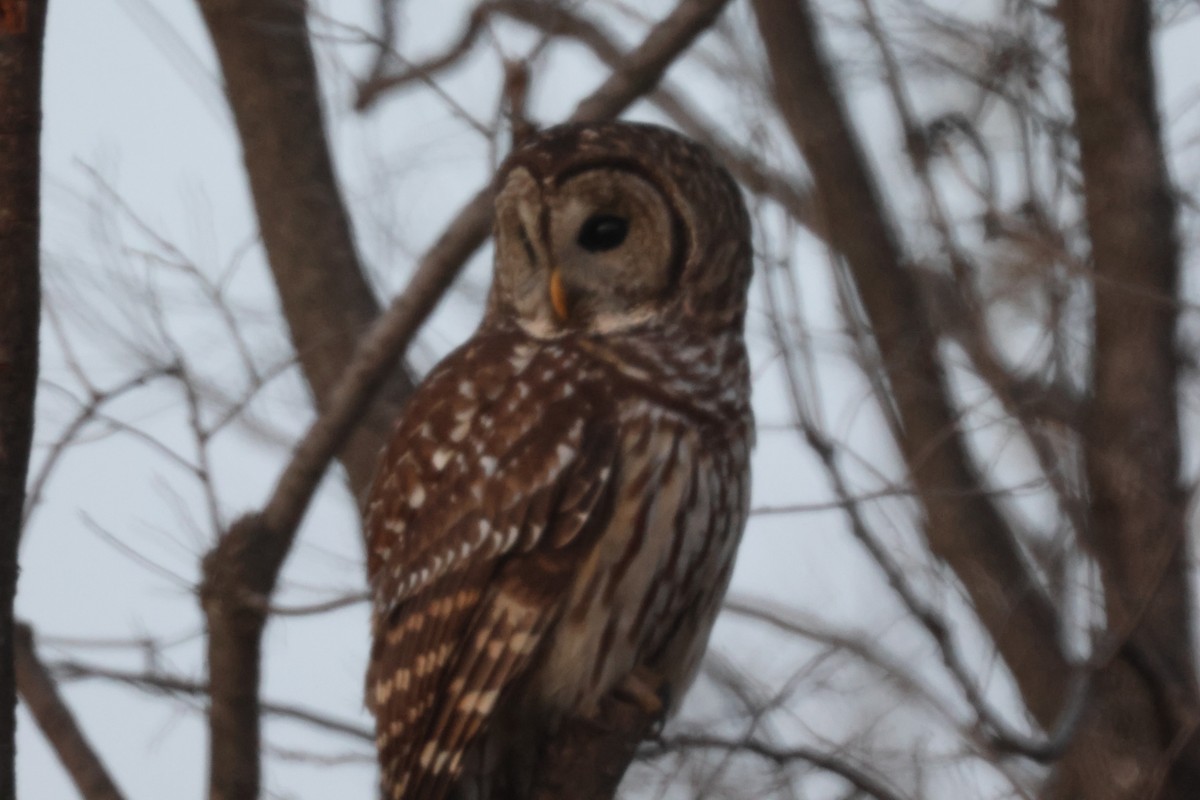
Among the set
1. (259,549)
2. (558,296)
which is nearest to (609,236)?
(558,296)

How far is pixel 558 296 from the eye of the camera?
3.40 m

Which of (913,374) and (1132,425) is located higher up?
(913,374)

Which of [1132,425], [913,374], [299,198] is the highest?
[299,198]

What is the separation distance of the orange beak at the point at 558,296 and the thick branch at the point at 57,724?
1.16 m

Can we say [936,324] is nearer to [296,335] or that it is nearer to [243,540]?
[296,335]

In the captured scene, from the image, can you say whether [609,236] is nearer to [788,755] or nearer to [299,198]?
[788,755]

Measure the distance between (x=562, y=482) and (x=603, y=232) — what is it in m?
0.63

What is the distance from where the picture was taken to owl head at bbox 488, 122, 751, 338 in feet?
11.4

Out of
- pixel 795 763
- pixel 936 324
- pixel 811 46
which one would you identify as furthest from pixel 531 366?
pixel 811 46

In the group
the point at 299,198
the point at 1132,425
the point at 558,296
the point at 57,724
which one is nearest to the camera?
the point at 57,724

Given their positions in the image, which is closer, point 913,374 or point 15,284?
point 15,284

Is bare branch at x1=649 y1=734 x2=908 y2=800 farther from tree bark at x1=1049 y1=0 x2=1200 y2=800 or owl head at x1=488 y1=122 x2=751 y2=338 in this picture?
owl head at x1=488 y1=122 x2=751 y2=338

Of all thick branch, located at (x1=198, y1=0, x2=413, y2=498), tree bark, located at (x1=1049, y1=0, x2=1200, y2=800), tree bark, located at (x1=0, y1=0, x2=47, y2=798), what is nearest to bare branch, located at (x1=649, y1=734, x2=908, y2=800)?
tree bark, located at (x1=1049, y1=0, x2=1200, y2=800)

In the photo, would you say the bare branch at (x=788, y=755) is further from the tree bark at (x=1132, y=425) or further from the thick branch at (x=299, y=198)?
the thick branch at (x=299, y=198)
